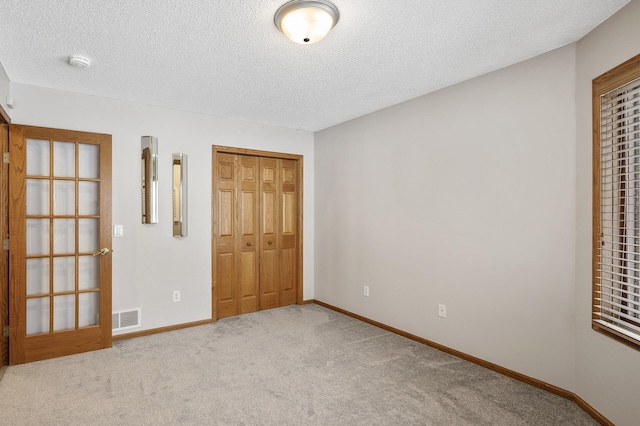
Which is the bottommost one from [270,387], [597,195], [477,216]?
[270,387]

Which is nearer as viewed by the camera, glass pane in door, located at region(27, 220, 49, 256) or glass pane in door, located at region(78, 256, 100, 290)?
glass pane in door, located at region(27, 220, 49, 256)

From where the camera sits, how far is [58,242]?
3.28 m

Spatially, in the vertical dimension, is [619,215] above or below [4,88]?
below

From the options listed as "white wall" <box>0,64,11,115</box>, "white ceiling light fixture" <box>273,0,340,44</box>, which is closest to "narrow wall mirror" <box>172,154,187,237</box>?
"white wall" <box>0,64,11,115</box>

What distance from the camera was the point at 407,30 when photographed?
2.19m

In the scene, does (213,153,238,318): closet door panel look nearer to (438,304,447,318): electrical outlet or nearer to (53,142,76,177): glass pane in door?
(53,142,76,177): glass pane in door

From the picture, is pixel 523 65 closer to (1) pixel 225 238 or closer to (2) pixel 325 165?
(2) pixel 325 165

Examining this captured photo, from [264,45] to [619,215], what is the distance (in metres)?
2.51

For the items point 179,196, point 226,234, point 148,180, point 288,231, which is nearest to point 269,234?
point 288,231

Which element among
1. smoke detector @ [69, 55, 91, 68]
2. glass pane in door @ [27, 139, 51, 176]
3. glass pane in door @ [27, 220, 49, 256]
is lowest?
glass pane in door @ [27, 220, 49, 256]

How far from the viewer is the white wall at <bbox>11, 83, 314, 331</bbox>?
10.9ft

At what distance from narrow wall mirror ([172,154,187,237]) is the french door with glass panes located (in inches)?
26.1

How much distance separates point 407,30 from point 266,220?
122 inches

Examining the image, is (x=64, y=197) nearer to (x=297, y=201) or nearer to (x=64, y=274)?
(x=64, y=274)
